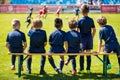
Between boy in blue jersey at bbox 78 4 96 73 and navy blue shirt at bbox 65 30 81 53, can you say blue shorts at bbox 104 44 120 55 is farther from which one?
navy blue shirt at bbox 65 30 81 53

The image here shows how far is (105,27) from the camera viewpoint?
11.7m

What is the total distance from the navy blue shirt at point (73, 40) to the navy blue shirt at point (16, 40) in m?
1.40

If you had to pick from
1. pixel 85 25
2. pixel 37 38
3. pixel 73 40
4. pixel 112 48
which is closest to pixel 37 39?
pixel 37 38

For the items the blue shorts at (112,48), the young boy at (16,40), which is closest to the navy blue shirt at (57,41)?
the young boy at (16,40)

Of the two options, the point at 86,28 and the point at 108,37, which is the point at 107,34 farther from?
the point at 86,28

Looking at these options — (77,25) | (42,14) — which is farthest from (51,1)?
(77,25)

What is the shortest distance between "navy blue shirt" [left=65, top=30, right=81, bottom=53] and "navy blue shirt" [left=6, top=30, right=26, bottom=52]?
4.59 feet

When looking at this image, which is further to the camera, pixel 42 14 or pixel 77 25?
pixel 42 14

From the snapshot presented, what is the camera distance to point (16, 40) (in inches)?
461

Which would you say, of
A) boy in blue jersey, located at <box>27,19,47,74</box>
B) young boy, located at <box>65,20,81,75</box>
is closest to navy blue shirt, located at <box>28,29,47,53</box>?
boy in blue jersey, located at <box>27,19,47,74</box>

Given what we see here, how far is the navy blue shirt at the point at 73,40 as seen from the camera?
11.7m

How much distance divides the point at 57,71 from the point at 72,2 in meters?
54.7

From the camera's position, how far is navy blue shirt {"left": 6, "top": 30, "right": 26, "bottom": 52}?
11724 mm

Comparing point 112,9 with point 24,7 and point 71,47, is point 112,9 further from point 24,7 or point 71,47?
point 71,47
